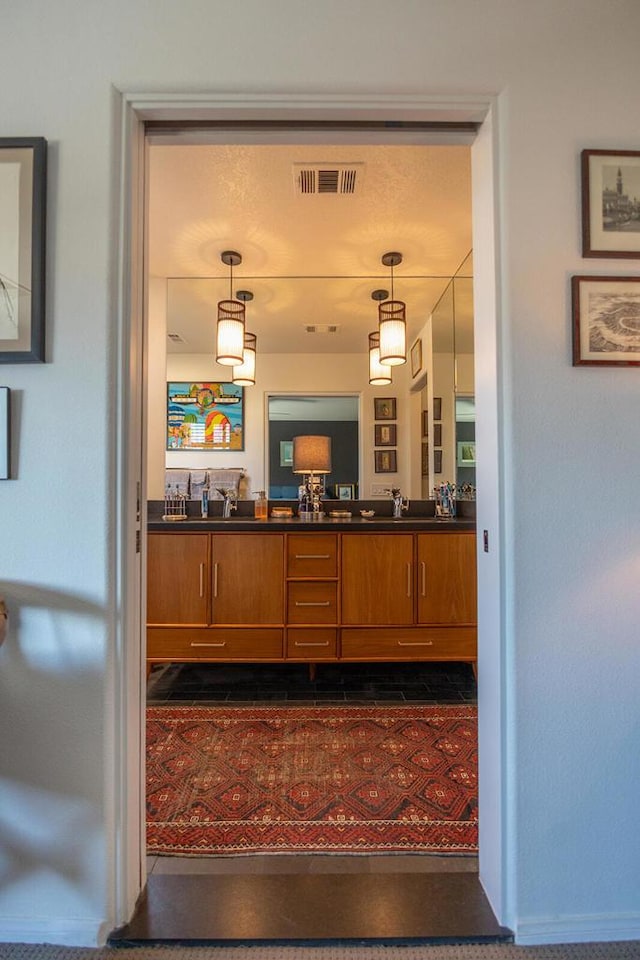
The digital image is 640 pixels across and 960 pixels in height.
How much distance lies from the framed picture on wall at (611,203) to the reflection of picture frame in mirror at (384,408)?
2939 millimetres

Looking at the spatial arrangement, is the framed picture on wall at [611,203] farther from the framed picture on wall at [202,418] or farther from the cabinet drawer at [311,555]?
the framed picture on wall at [202,418]

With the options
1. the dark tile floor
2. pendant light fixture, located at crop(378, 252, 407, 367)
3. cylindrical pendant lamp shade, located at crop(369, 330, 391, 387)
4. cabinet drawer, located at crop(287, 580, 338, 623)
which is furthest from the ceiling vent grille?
the dark tile floor

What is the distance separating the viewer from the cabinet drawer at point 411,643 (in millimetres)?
2525

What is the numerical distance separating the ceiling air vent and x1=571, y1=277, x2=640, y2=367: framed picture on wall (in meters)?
1.48

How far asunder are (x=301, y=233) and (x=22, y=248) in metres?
1.97

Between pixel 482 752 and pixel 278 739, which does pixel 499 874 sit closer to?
pixel 482 752

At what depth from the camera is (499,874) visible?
1.09m

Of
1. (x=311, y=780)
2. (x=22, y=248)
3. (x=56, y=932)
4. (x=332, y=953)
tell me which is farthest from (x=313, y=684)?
(x=22, y=248)

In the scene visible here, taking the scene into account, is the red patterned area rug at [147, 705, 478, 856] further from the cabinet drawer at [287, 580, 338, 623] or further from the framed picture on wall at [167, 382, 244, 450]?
the framed picture on wall at [167, 382, 244, 450]

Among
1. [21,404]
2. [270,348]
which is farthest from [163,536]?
[270,348]

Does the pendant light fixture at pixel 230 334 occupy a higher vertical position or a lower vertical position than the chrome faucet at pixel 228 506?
higher

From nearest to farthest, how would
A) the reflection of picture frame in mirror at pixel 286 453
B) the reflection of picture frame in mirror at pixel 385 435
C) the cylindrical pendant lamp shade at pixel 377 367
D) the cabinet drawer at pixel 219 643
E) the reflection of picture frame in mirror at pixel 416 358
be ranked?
the cabinet drawer at pixel 219 643, the cylindrical pendant lamp shade at pixel 377 367, the reflection of picture frame in mirror at pixel 416 358, the reflection of picture frame in mirror at pixel 385 435, the reflection of picture frame in mirror at pixel 286 453

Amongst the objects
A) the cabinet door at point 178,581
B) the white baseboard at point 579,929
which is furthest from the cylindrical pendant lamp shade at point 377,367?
the white baseboard at point 579,929

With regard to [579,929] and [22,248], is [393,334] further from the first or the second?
[579,929]
